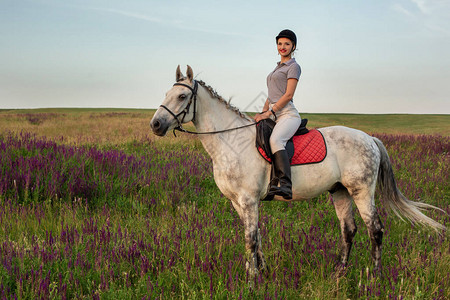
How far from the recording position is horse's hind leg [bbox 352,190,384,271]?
151 inches

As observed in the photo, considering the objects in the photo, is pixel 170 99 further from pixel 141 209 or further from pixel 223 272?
pixel 141 209

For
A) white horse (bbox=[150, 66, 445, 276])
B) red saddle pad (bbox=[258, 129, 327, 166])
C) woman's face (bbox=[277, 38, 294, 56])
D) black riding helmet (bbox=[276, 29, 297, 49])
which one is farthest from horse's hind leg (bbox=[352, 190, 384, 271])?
black riding helmet (bbox=[276, 29, 297, 49])

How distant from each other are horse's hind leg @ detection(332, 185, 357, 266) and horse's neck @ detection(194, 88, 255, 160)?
1.55 meters

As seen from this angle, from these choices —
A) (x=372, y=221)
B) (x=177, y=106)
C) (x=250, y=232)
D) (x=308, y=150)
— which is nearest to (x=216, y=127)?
(x=177, y=106)

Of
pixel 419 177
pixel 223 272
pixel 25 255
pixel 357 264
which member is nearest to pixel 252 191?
pixel 223 272

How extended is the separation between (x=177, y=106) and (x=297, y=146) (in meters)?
1.56

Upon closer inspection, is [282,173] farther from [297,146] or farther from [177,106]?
[177,106]

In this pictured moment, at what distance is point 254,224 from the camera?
11.2 feet

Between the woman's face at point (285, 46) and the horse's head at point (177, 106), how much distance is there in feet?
4.21

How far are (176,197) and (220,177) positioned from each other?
2653mm

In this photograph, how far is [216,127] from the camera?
3639 millimetres

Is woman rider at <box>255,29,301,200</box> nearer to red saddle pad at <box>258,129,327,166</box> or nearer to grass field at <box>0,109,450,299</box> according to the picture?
red saddle pad at <box>258,129,327,166</box>

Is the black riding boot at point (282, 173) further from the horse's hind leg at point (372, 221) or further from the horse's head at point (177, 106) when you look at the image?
the horse's head at point (177, 106)

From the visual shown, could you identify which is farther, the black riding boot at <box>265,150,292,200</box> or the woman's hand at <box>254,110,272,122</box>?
the woman's hand at <box>254,110,272,122</box>
